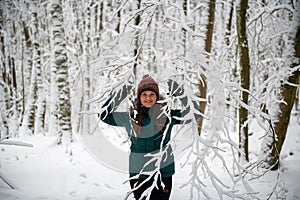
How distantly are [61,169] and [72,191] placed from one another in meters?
0.89

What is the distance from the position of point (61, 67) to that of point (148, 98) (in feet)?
13.7

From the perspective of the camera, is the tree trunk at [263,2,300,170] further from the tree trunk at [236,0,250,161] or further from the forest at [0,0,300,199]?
the tree trunk at [236,0,250,161]

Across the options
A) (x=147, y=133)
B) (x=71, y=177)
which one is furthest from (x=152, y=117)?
(x=71, y=177)

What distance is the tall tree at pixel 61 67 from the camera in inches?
237

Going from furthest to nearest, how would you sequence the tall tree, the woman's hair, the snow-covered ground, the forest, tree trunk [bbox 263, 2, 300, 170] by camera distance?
the tall tree → tree trunk [bbox 263, 2, 300, 170] → the snow-covered ground → the woman's hair → the forest

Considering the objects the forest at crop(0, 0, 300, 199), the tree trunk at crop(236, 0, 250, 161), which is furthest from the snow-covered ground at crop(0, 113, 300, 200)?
the tree trunk at crop(236, 0, 250, 161)

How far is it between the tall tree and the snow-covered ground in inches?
24.0

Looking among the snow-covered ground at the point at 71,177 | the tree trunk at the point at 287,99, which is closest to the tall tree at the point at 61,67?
the snow-covered ground at the point at 71,177

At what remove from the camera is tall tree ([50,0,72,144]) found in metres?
6.02

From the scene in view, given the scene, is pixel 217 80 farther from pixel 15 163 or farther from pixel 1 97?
pixel 1 97

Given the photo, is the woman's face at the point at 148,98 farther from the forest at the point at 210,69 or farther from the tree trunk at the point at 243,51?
the tree trunk at the point at 243,51

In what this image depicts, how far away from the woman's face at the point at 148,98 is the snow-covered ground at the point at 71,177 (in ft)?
5.48

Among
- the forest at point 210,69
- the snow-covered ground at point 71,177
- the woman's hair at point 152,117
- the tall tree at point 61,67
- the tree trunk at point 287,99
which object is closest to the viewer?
the forest at point 210,69

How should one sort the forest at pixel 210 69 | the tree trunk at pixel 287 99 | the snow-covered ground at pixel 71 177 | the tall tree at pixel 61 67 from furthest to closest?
1. the tall tree at pixel 61 67
2. the tree trunk at pixel 287 99
3. the snow-covered ground at pixel 71 177
4. the forest at pixel 210 69
